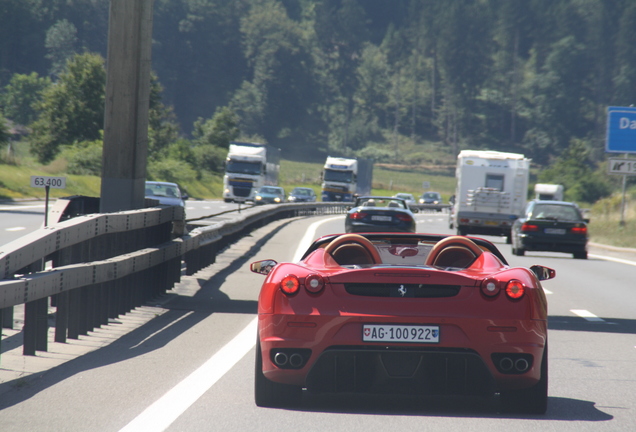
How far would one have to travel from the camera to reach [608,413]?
6.19 meters

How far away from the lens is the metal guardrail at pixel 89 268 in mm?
6910

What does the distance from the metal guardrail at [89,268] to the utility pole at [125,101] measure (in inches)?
27.1

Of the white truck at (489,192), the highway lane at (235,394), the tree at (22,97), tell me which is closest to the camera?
the highway lane at (235,394)

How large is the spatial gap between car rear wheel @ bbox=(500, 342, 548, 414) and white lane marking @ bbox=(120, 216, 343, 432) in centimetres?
192

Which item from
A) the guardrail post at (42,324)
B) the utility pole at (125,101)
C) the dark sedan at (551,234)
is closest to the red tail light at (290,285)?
the guardrail post at (42,324)

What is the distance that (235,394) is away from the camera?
6.53m

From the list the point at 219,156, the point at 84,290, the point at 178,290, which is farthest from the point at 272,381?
the point at 219,156

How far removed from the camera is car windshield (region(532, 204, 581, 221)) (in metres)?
24.4

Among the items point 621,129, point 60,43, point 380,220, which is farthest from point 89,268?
point 60,43

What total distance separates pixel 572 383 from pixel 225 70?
179 m

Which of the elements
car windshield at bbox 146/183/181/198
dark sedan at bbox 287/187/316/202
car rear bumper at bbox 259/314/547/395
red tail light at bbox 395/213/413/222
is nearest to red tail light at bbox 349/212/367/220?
red tail light at bbox 395/213/413/222

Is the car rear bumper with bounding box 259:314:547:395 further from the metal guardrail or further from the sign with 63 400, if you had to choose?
the sign with 63 400

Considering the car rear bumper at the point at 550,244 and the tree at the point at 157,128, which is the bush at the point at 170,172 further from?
the car rear bumper at the point at 550,244

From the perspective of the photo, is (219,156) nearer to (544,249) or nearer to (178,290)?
(544,249)
